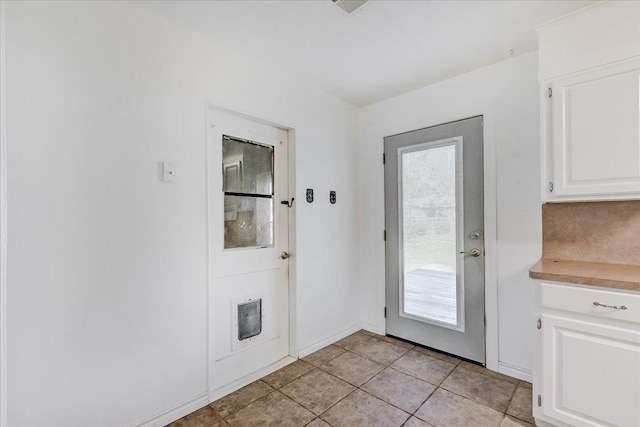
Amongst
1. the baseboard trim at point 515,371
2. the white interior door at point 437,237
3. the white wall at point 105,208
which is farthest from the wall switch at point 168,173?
the baseboard trim at point 515,371

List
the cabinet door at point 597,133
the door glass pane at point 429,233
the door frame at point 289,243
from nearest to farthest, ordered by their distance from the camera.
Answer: the cabinet door at point 597,133 < the door frame at point 289,243 < the door glass pane at point 429,233

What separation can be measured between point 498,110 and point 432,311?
1.80 m

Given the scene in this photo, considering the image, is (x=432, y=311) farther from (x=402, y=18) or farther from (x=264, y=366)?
(x=402, y=18)

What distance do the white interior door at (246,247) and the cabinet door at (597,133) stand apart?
197 cm

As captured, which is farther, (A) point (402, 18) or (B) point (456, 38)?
(B) point (456, 38)

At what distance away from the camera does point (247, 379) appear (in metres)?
2.29

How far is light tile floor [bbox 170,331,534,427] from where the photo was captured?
1.84 m

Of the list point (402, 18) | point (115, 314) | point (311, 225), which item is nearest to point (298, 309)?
point (311, 225)

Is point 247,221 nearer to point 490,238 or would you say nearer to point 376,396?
point 376,396

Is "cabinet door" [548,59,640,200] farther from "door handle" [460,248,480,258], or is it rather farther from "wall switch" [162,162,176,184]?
"wall switch" [162,162,176,184]

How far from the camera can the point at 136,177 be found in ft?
5.61

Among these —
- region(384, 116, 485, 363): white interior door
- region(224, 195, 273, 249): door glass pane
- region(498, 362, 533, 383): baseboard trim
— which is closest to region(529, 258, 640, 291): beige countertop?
region(384, 116, 485, 363): white interior door

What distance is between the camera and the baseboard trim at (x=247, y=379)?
6.82 ft

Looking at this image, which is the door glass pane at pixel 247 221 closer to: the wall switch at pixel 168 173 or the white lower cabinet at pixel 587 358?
the wall switch at pixel 168 173
